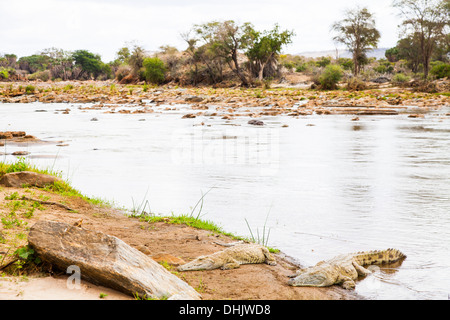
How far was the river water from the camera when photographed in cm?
616

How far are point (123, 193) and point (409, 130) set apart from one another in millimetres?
15818

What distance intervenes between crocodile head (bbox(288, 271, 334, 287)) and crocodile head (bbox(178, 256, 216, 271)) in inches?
34.9

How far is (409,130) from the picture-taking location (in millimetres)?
20719

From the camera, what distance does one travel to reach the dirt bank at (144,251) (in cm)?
386

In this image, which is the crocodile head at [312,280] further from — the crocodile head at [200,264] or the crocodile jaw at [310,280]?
the crocodile head at [200,264]

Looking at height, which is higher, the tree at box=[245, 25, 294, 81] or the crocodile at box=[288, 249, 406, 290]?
the tree at box=[245, 25, 294, 81]

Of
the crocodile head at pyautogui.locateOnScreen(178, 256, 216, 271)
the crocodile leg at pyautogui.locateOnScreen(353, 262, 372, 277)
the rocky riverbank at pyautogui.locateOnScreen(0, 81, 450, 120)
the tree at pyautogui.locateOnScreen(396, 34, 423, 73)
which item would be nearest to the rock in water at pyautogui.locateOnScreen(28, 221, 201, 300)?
the crocodile head at pyautogui.locateOnScreen(178, 256, 216, 271)

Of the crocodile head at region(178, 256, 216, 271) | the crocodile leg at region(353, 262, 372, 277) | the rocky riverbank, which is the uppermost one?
the rocky riverbank

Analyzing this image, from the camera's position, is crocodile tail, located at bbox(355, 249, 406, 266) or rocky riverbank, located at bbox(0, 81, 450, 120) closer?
crocodile tail, located at bbox(355, 249, 406, 266)

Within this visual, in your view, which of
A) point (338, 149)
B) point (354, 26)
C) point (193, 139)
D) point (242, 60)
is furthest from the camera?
point (242, 60)

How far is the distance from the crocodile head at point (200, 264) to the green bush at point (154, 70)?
5889 cm

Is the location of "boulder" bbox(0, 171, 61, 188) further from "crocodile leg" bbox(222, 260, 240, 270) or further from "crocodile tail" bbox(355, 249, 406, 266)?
"crocodile tail" bbox(355, 249, 406, 266)
